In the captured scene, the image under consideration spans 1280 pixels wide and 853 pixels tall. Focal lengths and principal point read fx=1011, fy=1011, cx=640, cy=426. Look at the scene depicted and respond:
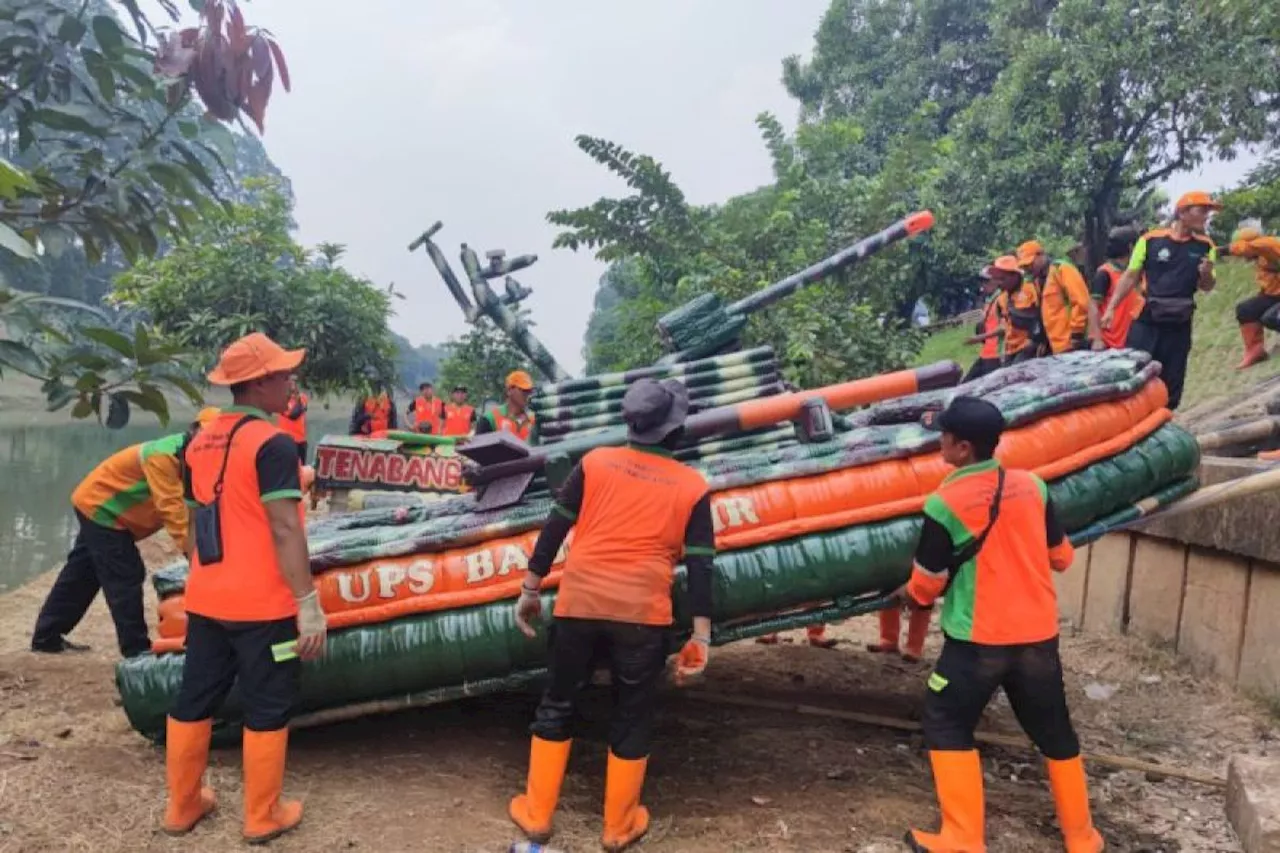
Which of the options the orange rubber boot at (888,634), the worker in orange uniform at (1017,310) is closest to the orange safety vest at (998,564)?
the orange rubber boot at (888,634)

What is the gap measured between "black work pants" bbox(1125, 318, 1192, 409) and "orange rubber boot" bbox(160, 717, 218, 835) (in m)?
5.50

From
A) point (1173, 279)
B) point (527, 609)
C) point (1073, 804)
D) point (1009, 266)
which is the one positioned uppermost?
point (1009, 266)

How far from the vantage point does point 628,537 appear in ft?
11.0

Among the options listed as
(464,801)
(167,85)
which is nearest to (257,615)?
(464,801)

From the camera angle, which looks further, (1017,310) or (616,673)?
(1017,310)

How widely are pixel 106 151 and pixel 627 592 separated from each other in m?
2.42

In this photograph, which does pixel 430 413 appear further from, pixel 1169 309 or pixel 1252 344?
pixel 1169 309

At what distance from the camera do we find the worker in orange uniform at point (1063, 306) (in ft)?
22.3

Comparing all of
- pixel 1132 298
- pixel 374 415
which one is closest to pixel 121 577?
pixel 1132 298

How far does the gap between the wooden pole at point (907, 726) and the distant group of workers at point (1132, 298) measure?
98.9 inches

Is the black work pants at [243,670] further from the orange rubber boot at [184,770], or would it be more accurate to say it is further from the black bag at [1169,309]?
the black bag at [1169,309]

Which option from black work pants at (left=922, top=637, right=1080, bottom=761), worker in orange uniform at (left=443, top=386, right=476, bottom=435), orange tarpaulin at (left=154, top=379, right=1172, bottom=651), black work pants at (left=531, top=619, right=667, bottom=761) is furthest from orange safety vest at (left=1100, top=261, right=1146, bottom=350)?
worker in orange uniform at (left=443, top=386, right=476, bottom=435)

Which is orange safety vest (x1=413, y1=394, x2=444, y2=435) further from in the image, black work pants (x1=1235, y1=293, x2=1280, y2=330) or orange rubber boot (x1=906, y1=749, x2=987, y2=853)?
orange rubber boot (x1=906, y1=749, x2=987, y2=853)

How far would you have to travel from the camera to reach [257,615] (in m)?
3.30
